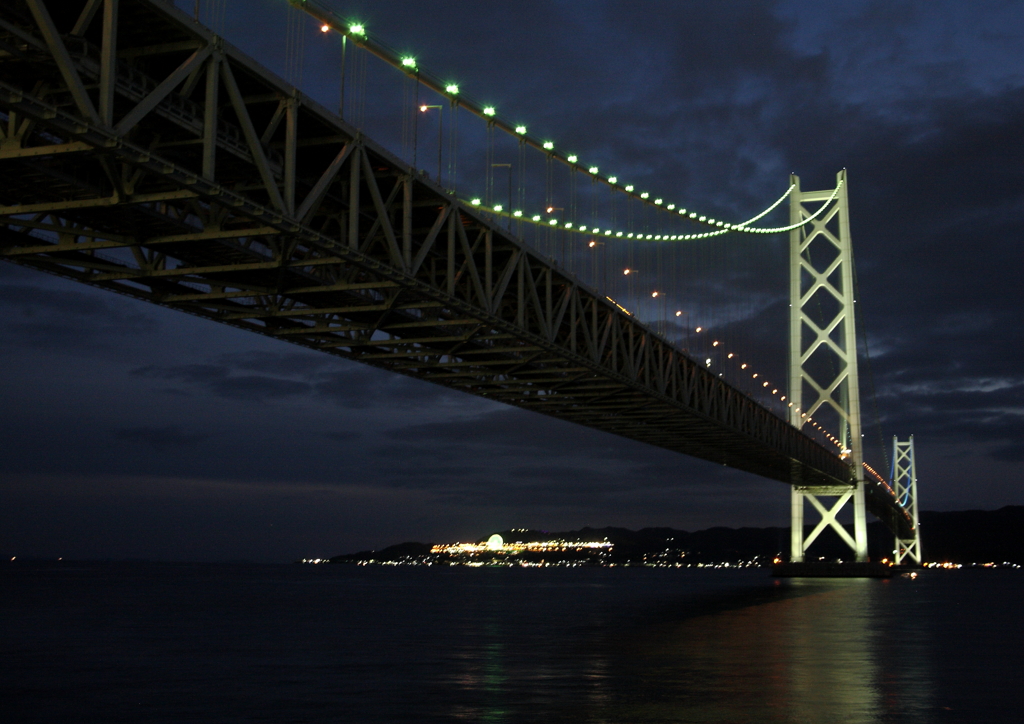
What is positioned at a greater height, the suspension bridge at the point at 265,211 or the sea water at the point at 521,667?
the suspension bridge at the point at 265,211

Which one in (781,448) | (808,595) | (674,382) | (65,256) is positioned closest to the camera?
(65,256)

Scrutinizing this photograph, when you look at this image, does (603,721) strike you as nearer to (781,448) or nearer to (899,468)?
(781,448)

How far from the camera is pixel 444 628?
110ft

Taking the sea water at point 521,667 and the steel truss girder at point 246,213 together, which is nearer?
the steel truss girder at point 246,213

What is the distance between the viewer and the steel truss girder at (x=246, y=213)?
14.0m

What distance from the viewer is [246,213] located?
52.3 ft

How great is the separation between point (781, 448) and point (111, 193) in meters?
43.6

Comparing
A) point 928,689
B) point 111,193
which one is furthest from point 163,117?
point 928,689

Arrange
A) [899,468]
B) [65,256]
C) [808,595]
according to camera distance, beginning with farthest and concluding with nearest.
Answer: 1. [899,468]
2. [808,595]
3. [65,256]

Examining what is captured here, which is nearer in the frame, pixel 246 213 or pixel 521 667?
pixel 246 213

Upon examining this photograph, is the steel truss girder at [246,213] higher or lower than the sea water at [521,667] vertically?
higher

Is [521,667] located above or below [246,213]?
below

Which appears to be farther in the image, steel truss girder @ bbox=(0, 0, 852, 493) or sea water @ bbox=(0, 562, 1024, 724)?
sea water @ bbox=(0, 562, 1024, 724)

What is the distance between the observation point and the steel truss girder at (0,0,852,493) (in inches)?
Answer: 551
